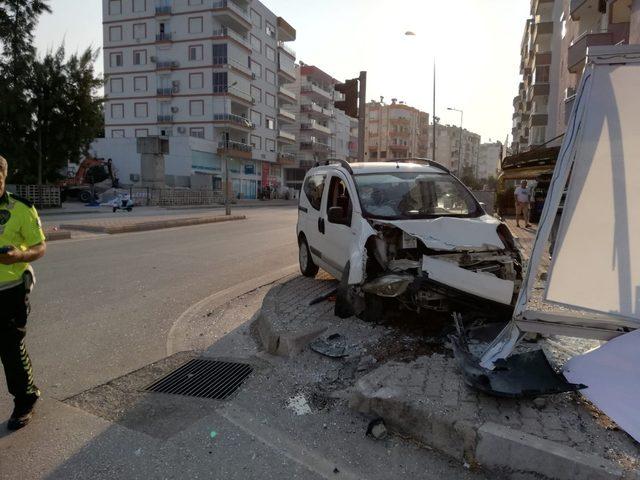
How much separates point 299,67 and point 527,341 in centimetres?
7833

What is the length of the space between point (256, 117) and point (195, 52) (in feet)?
34.9

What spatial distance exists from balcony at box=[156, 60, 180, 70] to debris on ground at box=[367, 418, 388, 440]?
59.5 metres

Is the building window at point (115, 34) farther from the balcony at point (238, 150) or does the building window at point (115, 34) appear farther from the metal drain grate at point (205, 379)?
the metal drain grate at point (205, 379)

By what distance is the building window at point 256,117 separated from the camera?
60972 millimetres

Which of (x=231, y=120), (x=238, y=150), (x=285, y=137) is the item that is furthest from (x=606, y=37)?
(x=285, y=137)

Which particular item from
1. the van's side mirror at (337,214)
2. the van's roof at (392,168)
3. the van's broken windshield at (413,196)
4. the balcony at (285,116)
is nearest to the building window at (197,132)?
the balcony at (285,116)

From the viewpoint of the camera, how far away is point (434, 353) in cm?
426

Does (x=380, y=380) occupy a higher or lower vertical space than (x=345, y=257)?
lower

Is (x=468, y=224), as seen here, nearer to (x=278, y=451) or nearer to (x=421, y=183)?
(x=421, y=183)

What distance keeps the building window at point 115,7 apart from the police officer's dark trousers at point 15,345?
65323mm

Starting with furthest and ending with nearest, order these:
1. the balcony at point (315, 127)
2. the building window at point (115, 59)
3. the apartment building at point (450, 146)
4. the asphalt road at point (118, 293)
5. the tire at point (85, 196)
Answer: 1. the apartment building at point (450, 146)
2. the balcony at point (315, 127)
3. the building window at point (115, 59)
4. the tire at point (85, 196)
5. the asphalt road at point (118, 293)

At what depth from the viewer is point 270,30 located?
65188 millimetres

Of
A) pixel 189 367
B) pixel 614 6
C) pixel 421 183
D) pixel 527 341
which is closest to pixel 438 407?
pixel 527 341

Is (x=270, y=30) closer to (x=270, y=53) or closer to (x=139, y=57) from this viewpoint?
(x=270, y=53)
